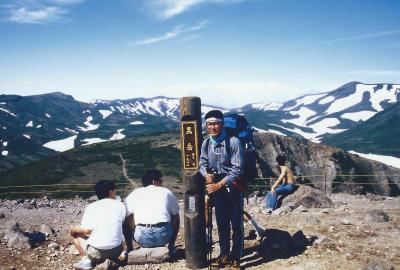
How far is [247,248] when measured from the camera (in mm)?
9367

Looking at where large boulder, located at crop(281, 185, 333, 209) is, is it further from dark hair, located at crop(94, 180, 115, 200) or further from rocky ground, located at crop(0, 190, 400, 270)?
dark hair, located at crop(94, 180, 115, 200)

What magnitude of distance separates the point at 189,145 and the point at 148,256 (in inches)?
111

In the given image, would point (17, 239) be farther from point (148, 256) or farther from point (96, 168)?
point (96, 168)

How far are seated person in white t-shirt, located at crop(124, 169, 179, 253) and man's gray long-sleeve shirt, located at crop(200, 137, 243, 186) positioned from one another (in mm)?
1466

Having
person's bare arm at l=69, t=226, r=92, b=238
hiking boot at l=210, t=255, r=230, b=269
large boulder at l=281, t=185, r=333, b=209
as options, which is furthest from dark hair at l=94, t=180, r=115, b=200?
large boulder at l=281, t=185, r=333, b=209

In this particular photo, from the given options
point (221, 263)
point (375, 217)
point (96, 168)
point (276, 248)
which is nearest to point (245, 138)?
point (221, 263)

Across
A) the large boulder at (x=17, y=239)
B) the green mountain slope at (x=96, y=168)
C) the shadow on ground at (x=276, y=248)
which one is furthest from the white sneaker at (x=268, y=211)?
the green mountain slope at (x=96, y=168)

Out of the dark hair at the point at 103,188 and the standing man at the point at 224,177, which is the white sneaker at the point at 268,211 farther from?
the dark hair at the point at 103,188

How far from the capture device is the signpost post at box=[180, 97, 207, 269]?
7.90 metres

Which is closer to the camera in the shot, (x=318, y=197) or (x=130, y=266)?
(x=130, y=266)

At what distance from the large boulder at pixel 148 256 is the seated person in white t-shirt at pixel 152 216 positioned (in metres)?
0.14

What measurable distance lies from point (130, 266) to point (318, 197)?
908 centimetres

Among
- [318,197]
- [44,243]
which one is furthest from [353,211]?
[44,243]

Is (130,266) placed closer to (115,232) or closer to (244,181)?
(115,232)
